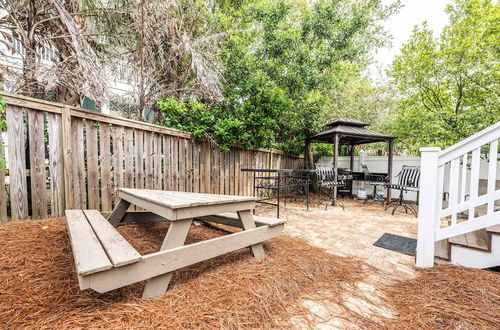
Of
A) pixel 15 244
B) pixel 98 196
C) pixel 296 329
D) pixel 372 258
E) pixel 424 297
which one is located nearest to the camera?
pixel 296 329

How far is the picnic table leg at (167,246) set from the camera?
1.31m

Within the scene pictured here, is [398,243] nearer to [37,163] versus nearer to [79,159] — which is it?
[79,159]

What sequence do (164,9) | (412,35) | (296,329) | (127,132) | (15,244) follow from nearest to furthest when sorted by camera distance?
1. (296,329)
2. (15,244)
3. (127,132)
4. (164,9)
5. (412,35)

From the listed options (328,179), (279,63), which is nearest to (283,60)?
(279,63)

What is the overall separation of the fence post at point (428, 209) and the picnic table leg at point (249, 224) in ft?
5.27

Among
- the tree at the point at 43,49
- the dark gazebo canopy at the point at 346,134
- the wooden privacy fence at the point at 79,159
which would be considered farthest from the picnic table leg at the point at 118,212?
the dark gazebo canopy at the point at 346,134

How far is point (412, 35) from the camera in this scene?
23.1 feet

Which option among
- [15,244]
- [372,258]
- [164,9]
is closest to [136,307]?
[15,244]

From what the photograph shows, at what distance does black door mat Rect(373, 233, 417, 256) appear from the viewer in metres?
2.48

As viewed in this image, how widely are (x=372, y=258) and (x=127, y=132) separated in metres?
3.68

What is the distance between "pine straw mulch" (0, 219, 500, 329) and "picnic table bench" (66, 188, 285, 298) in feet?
0.64

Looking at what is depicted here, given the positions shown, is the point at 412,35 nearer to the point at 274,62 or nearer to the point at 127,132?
the point at 274,62

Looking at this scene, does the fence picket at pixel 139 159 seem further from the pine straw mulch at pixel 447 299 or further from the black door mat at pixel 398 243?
the black door mat at pixel 398 243

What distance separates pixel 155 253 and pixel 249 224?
2.81ft
